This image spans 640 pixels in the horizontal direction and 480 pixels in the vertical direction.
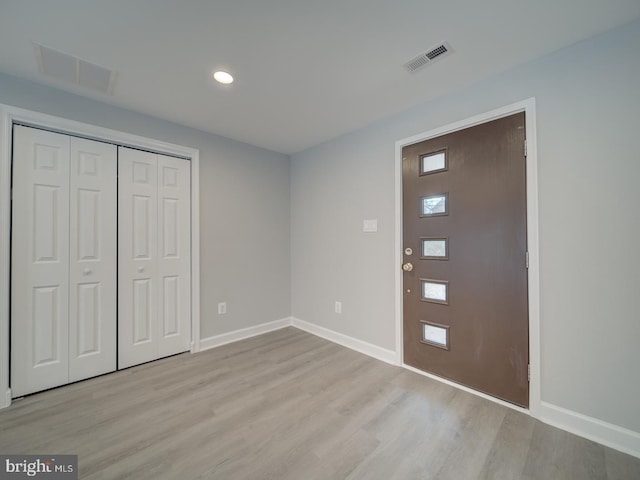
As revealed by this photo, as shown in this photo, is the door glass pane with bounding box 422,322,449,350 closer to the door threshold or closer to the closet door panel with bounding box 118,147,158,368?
the door threshold

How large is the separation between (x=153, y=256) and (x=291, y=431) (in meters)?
2.17

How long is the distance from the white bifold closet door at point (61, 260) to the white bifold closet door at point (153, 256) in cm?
10

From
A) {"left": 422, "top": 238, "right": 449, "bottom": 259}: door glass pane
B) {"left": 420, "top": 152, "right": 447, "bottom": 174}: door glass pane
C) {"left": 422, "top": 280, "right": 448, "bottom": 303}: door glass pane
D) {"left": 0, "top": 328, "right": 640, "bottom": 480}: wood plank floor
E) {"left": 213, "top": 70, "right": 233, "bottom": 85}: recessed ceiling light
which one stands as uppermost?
{"left": 213, "top": 70, "right": 233, "bottom": 85}: recessed ceiling light

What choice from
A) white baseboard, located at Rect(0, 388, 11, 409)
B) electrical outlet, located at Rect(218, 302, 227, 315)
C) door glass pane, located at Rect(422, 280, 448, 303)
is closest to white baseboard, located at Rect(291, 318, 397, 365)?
door glass pane, located at Rect(422, 280, 448, 303)

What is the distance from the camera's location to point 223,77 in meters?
2.01

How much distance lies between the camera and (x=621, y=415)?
59.7 inches

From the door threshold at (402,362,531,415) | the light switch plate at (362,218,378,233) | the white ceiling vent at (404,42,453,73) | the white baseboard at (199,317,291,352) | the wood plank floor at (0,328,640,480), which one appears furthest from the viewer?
the white baseboard at (199,317,291,352)

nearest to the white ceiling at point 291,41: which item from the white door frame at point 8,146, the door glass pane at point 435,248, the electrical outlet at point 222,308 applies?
the white door frame at point 8,146

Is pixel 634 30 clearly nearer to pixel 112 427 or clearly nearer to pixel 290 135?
pixel 290 135

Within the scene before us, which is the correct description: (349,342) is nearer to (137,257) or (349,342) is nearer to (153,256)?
(153,256)

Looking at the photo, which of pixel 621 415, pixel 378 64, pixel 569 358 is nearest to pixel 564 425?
pixel 621 415

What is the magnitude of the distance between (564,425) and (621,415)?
30 centimetres

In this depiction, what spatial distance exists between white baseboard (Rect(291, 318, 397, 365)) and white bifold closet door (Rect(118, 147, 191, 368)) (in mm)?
1481

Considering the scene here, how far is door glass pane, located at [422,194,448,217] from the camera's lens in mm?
2256
